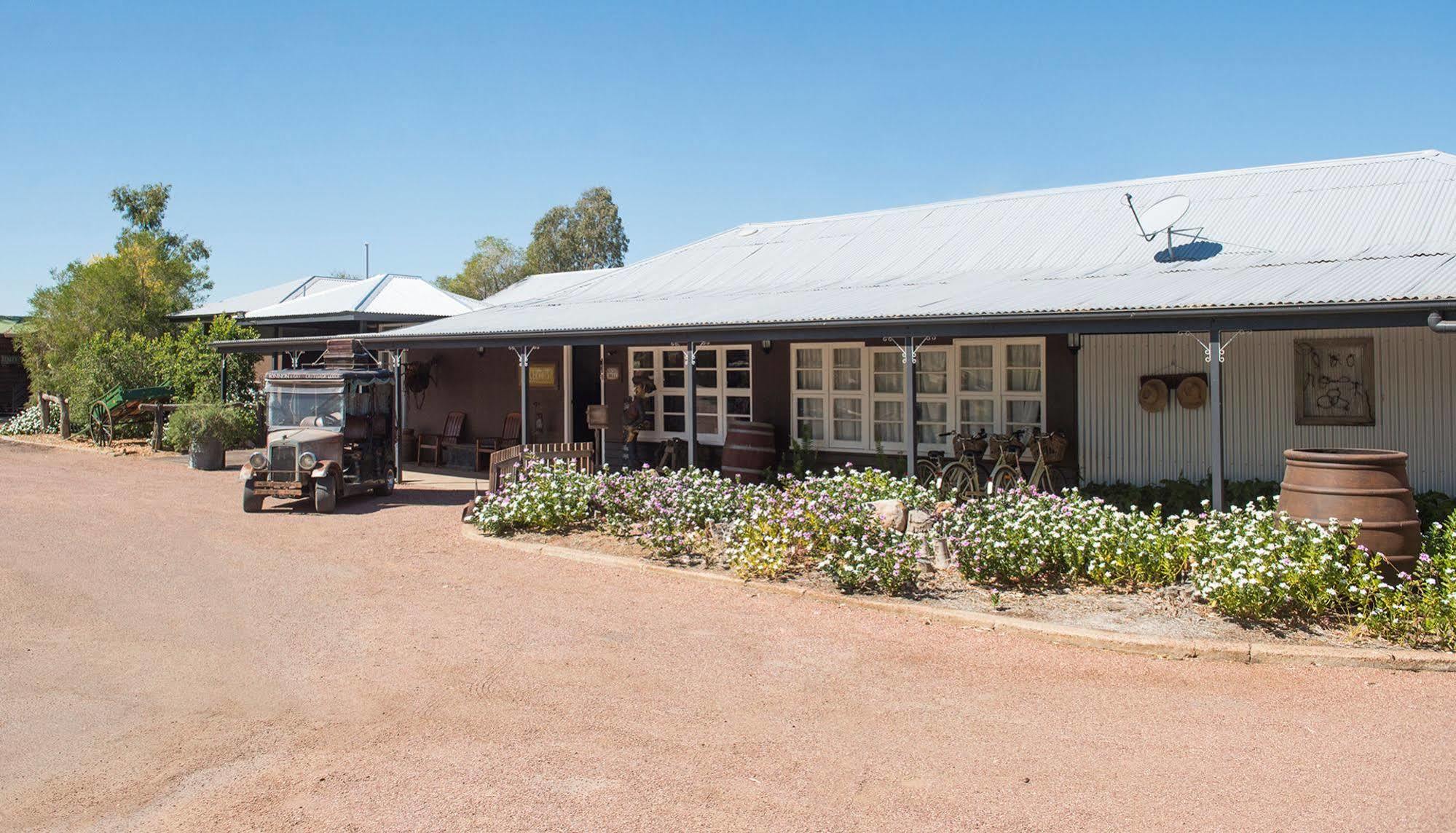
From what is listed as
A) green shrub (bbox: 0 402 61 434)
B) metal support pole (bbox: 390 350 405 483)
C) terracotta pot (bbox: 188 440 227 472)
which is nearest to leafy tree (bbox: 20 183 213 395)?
green shrub (bbox: 0 402 61 434)

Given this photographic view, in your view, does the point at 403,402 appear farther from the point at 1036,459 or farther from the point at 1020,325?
the point at 1020,325

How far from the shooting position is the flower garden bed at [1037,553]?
7.15 metres

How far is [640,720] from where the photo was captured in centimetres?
570

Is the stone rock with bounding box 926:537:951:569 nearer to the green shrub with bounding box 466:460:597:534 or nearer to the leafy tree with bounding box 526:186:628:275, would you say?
the green shrub with bounding box 466:460:597:534

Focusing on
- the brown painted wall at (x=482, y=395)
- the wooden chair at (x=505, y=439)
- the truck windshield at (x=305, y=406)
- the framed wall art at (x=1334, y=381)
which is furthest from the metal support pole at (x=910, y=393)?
the wooden chair at (x=505, y=439)

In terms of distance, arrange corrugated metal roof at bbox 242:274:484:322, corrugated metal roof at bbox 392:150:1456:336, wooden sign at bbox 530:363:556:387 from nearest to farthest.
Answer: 1. corrugated metal roof at bbox 392:150:1456:336
2. wooden sign at bbox 530:363:556:387
3. corrugated metal roof at bbox 242:274:484:322

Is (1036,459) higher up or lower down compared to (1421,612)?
higher up

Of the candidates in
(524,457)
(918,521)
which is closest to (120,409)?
(524,457)

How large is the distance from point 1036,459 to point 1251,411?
2326 millimetres

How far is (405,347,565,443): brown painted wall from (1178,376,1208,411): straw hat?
30.9 ft

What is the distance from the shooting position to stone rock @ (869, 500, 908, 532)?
31.2ft

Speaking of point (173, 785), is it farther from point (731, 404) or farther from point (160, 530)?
point (731, 404)

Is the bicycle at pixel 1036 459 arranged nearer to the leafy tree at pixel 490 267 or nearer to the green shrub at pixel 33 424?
the green shrub at pixel 33 424

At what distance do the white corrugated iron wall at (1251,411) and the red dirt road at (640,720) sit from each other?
19.3 ft
